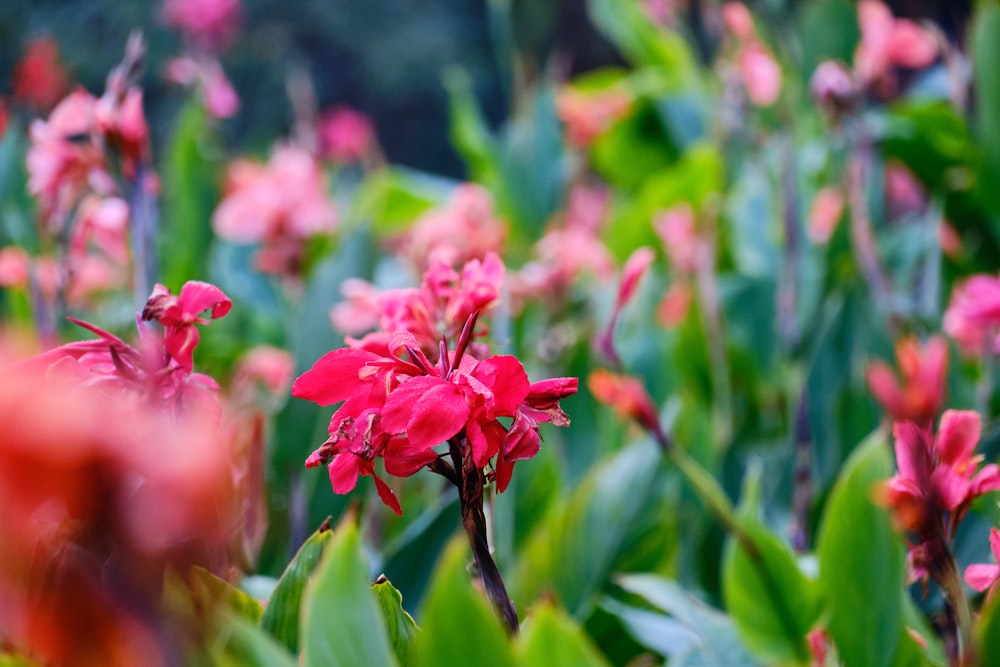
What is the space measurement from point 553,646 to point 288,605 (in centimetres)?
16

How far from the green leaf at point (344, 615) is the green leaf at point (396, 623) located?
7 centimetres

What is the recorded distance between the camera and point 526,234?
1593 mm

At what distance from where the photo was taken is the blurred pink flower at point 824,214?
3.92 ft

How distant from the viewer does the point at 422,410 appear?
30 centimetres

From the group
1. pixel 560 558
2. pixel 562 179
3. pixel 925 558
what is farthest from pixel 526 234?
pixel 925 558

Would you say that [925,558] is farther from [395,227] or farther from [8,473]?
[395,227]

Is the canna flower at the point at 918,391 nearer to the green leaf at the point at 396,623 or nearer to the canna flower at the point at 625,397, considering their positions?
the canna flower at the point at 625,397

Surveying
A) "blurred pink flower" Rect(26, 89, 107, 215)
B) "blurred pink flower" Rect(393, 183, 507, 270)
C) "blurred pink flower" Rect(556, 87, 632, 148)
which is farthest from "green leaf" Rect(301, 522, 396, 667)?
Result: "blurred pink flower" Rect(556, 87, 632, 148)

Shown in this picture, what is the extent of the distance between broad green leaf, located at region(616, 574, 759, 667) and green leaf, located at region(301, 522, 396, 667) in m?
0.28

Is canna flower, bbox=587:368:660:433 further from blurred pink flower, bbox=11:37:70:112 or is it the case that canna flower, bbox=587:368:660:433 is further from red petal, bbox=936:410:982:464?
blurred pink flower, bbox=11:37:70:112

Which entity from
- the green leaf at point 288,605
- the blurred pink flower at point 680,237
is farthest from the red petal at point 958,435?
the blurred pink flower at point 680,237

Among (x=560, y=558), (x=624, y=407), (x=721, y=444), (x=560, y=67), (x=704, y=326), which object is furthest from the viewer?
(x=560, y=67)

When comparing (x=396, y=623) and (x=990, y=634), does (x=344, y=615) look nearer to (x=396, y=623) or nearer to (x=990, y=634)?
(x=396, y=623)

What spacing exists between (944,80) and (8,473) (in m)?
1.68
